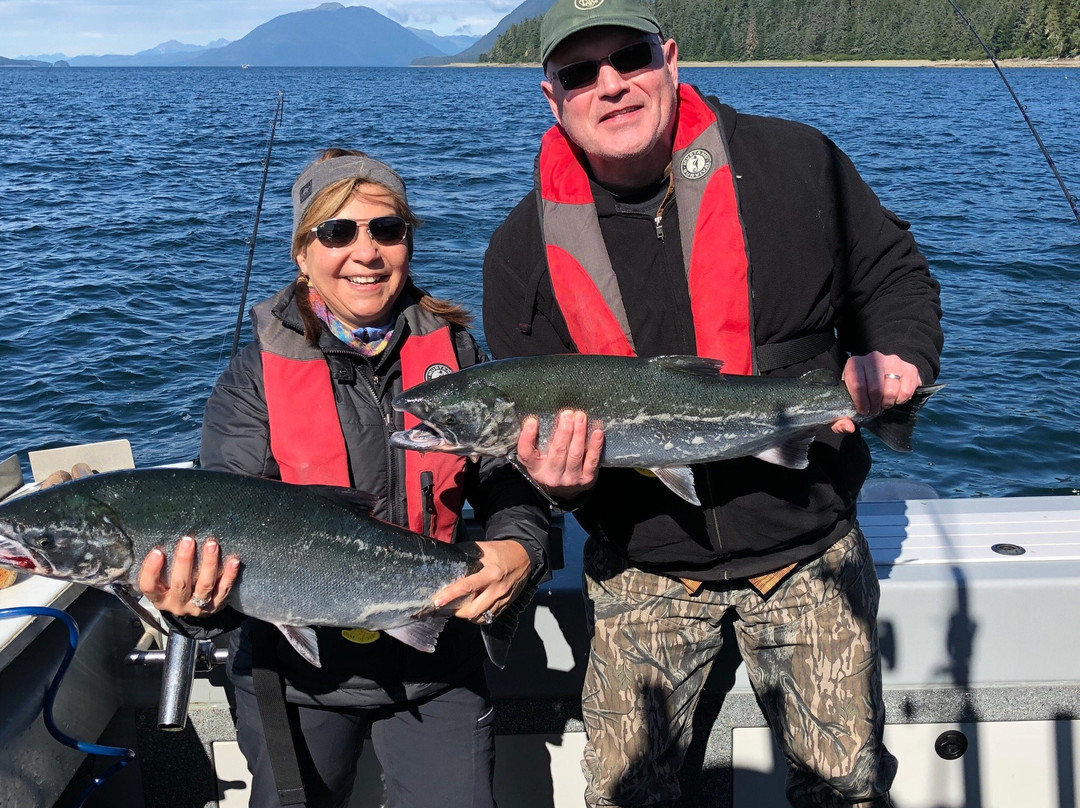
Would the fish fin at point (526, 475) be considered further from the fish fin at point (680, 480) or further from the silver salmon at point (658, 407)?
the fish fin at point (680, 480)

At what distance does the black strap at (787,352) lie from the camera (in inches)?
133

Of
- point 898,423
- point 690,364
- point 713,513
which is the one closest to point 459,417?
point 690,364

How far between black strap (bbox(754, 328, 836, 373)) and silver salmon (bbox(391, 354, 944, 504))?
127mm

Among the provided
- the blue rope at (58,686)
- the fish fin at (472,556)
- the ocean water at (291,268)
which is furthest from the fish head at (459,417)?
the ocean water at (291,268)

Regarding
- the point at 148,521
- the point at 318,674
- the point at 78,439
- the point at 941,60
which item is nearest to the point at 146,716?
the point at 318,674

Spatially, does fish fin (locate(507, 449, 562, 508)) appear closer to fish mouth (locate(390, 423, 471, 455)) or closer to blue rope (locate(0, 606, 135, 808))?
fish mouth (locate(390, 423, 471, 455))

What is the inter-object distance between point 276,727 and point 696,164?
2.42 metres

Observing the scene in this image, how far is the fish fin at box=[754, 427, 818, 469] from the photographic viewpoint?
319 centimetres

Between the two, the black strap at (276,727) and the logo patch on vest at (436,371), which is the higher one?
the logo patch on vest at (436,371)

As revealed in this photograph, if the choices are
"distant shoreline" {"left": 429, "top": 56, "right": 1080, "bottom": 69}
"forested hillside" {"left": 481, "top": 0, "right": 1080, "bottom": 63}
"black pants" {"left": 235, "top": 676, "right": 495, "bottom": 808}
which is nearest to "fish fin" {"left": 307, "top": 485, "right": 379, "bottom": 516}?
"black pants" {"left": 235, "top": 676, "right": 495, "bottom": 808}

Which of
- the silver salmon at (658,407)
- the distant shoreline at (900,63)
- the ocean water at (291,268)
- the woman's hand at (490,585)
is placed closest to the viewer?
the woman's hand at (490,585)

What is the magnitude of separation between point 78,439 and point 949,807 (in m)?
9.82

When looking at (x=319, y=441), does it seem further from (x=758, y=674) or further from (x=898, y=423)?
(x=898, y=423)

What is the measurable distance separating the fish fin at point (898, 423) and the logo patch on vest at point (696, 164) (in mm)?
1054
